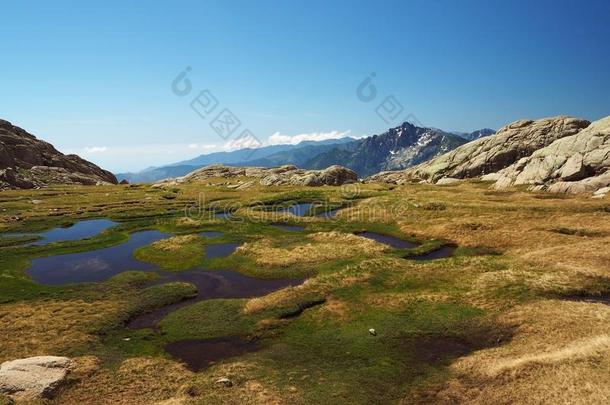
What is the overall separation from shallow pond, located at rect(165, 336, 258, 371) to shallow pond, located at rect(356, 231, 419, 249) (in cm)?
3606

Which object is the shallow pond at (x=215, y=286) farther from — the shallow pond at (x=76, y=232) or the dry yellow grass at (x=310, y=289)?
the shallow pond at (x=76, y=232)

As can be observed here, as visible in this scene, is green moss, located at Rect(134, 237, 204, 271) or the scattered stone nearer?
the scattered stone

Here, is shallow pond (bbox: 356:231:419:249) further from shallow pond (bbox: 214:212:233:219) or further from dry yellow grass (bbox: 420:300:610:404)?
shallow pond (bbox: 214:212:233:219)

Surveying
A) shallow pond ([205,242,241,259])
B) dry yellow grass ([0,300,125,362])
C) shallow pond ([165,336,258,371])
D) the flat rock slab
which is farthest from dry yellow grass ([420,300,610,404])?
shallow pond ([205,242,241,259])

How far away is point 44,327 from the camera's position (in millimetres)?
37719

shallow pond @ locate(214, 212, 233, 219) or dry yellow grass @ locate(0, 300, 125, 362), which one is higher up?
shallow pond @ locate(214, 212, 233, 219)

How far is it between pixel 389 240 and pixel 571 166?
58683 millimetres

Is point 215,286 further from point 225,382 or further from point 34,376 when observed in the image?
point 34,376

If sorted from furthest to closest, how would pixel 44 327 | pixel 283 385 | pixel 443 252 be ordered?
pixel 443 252, pixel 44 327, pixel 283 385

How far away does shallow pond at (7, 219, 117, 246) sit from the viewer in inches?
3066

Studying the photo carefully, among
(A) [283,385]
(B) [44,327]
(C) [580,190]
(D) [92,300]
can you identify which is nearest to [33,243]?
(D) [92,300]

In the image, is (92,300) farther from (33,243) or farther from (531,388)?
(531,388)

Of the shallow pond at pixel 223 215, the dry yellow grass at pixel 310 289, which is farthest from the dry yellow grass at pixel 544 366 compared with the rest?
the shallow pond at pixel 223 215

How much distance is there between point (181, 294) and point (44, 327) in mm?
13850
